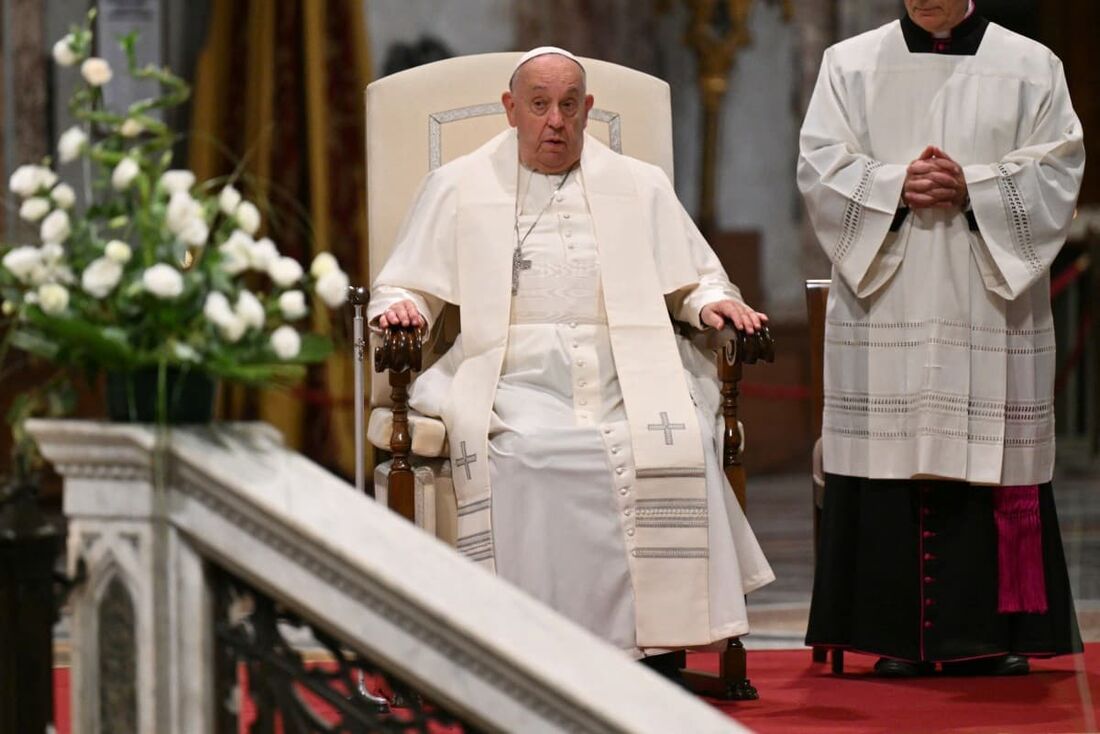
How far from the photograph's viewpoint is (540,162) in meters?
5.26

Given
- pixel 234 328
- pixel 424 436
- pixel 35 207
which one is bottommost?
pixel 424 436

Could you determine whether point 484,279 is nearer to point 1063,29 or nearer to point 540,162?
point 540,162

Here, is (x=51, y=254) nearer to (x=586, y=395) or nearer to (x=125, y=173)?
(x=125, y=173)

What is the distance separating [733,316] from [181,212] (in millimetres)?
2138

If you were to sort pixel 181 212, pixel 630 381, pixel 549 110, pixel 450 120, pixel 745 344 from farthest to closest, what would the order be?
pixel 450 120 < pixel 549 110 < pixel 630 381 < pixel 745 344 < pixel 181 212

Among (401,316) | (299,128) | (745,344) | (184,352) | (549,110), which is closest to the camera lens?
(184,352)

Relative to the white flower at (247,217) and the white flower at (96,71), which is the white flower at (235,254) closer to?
the white flower at (247,217)

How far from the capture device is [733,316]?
4.93 m

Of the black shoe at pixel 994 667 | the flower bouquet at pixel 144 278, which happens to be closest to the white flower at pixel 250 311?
the flower bouquet at pixel 144 278

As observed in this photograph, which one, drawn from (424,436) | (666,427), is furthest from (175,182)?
(666,427)

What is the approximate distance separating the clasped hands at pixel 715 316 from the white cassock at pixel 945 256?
1.27 ft

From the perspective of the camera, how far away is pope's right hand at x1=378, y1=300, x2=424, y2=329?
15.5 ft

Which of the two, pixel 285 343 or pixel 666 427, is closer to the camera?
pixel 285 343

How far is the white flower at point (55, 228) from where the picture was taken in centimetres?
312
